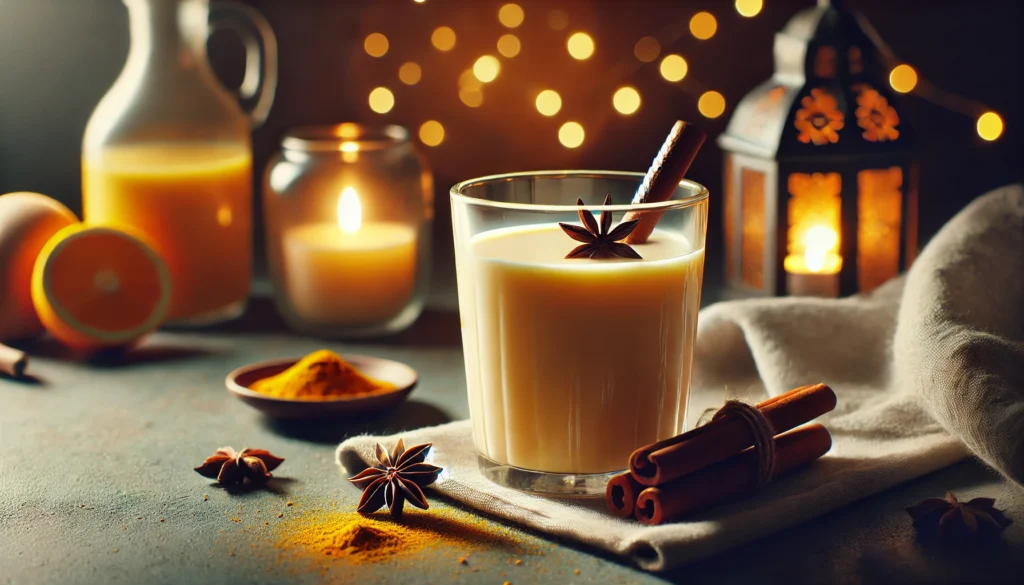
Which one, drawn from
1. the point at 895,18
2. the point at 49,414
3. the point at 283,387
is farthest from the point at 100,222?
the point at 895,18

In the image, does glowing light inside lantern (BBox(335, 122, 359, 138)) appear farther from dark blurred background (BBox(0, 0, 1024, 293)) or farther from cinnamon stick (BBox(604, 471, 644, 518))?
cinnamon stick (BBox(604, 471, 644, 518))

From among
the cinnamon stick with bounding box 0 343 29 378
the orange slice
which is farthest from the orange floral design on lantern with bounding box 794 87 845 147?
the cinnamon stick with bounding box 0 343 29 378

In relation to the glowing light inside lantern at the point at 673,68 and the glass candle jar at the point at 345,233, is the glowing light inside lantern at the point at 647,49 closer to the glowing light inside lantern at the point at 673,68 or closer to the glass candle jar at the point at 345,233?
the glowing light inside lantern at the point at 673,68

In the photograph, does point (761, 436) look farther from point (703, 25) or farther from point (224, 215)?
point (703, 25)

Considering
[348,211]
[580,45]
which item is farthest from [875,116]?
[348,211]

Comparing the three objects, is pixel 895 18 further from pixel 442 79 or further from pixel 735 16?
pixel 442 79
